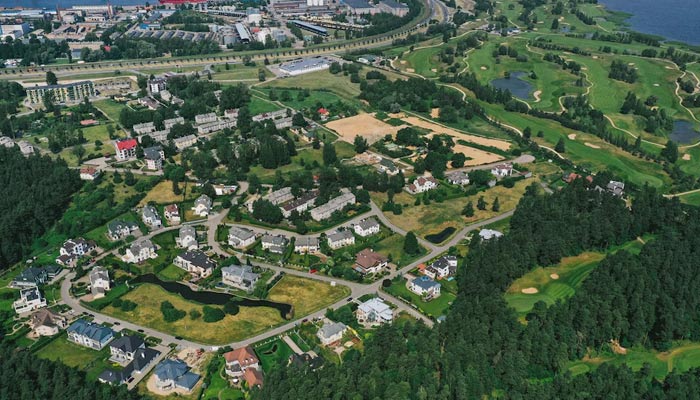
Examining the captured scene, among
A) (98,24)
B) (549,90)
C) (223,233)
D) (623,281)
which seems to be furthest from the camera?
(98,24)

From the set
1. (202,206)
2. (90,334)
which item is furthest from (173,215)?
(90,334)

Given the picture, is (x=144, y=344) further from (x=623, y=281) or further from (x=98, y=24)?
(x=98, y=24)

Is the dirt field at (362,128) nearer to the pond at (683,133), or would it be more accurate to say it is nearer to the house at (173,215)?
the house at (173,215)

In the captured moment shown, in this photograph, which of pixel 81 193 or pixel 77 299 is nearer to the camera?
pixel 77 299

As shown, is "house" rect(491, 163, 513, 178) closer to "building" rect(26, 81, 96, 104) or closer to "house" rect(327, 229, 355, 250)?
"house" rect(327, 229, 355, 250)

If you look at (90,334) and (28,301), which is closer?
(90,334)

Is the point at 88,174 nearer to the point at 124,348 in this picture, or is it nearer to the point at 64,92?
the point at 124,348

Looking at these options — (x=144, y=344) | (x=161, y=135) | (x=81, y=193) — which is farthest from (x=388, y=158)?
(x=144, y=344)
